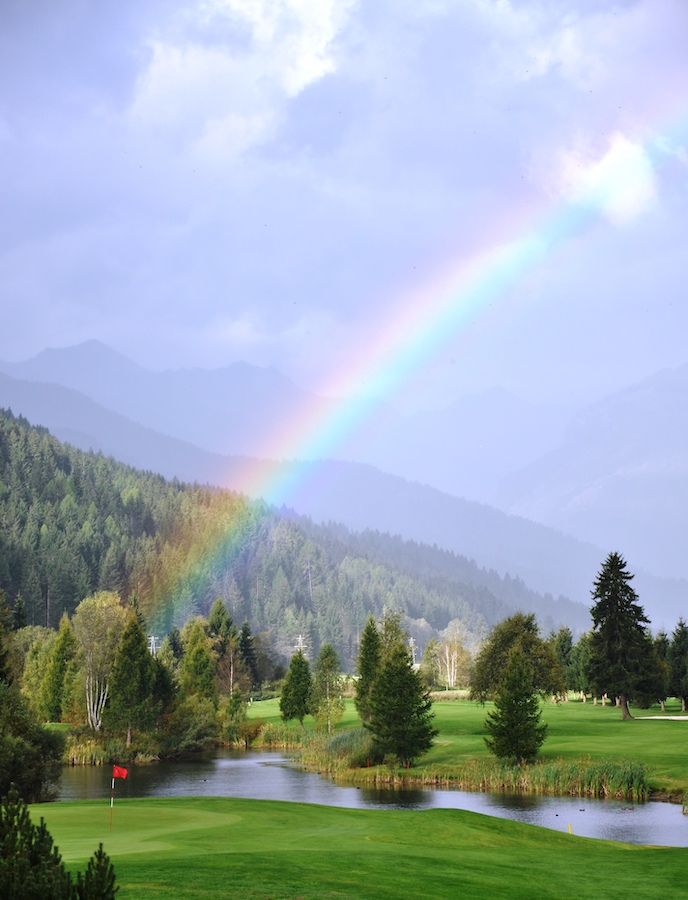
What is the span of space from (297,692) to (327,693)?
9.19 metres

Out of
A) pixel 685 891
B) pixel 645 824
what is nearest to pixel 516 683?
pixel 645 824

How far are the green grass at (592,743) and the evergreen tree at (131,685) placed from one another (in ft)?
71.2

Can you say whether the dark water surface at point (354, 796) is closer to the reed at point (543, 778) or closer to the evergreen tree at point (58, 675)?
the reed at point (543, 778)

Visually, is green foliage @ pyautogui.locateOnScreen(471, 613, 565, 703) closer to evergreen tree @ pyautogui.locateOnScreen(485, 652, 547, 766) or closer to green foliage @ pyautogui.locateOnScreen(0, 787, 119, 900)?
evergreen tree @ pyautogui.locateOnScreen(485, 652, 547, 766)

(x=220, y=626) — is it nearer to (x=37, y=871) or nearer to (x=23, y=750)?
(x=23, y=750)

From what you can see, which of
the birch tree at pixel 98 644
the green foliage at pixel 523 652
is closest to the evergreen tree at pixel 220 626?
the birch tree at pixel 98 644

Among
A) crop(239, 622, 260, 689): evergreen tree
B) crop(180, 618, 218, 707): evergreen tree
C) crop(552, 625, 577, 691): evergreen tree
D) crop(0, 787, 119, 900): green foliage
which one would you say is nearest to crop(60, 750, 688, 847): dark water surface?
crop(180, 618, 218, 707): evergreen tree

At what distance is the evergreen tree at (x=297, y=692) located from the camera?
110 meters

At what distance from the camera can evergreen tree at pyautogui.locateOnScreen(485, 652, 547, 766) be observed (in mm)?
61906

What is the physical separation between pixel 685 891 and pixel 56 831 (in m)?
18.8

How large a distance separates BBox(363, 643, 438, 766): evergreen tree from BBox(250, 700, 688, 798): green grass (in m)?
1.60

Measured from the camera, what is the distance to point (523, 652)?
293ft

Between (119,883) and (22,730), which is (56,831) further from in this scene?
(22,730)

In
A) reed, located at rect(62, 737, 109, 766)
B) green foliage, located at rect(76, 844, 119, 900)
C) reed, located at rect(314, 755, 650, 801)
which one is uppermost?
green foliage, located at rect(76, 844, 119, 900)
